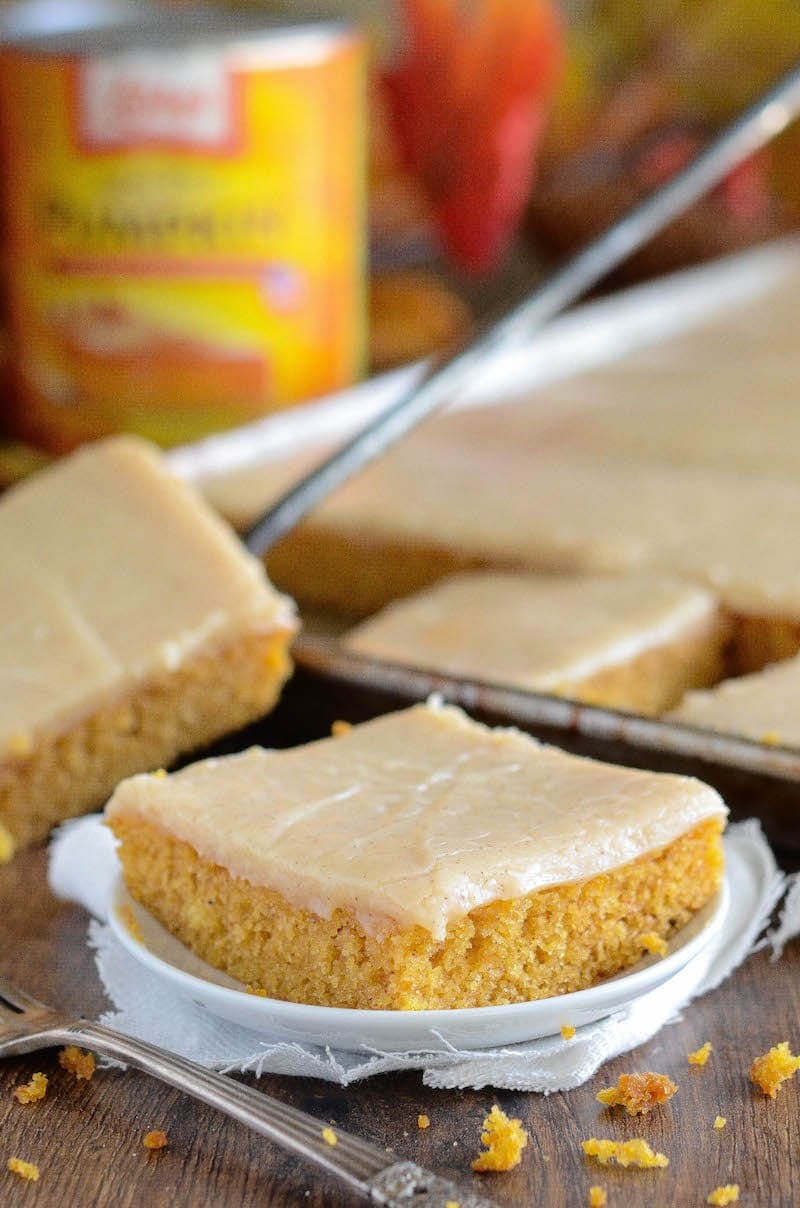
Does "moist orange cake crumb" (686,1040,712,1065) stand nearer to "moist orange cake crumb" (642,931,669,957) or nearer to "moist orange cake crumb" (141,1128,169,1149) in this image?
"moist orange cake crumb" (642,931,669,957)

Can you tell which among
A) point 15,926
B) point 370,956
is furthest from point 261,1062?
point 15,926

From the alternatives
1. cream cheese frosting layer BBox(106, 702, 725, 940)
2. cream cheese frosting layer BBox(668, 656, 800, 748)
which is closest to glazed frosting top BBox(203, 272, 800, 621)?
cream cheese frosting layer BBox(668, 656, 800, 748)

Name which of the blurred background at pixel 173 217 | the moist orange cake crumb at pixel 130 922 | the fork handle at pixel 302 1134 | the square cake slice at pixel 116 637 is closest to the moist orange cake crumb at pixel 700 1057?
the fork handle at pixel 302 1134

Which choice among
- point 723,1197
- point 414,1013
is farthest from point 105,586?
point 723,1197

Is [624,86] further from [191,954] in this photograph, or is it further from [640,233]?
[191,954]

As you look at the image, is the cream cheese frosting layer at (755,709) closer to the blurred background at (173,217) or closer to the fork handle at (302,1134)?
the fork handle at (302,1134)

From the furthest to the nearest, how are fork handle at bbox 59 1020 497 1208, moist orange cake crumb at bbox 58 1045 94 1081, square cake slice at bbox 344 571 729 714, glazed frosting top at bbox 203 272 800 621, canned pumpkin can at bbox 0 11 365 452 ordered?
1. canned pumpkin can at bbox 0 11 365 452
2. glazed frosting top at bbox 203 272 800 621
3. square cake slice at bbox 344 571 729 714
4. moist orange cake crumb at bbox 58 1045 94 1081
5. fork handle at bbox 59 1020 497 1208
